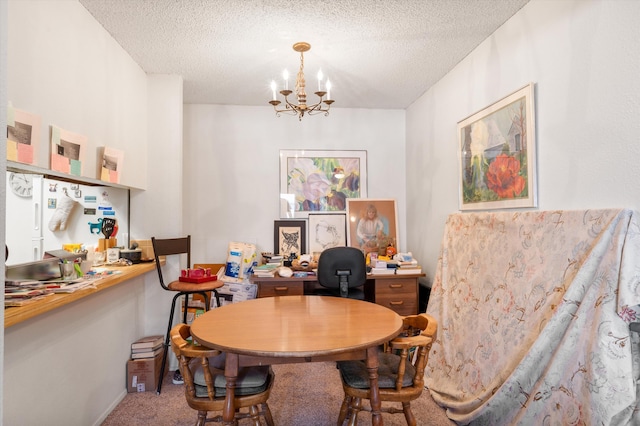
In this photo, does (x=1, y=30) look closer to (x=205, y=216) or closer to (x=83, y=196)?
(x=83, y=196)

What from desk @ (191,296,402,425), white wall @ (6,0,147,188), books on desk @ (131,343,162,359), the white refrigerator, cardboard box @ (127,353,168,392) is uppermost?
white wall @ (6,0,147,188)

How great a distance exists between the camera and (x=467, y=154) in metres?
2.78

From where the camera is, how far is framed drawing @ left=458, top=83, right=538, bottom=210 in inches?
82.3

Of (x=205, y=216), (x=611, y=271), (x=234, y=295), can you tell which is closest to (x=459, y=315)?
(x=611, y=271)

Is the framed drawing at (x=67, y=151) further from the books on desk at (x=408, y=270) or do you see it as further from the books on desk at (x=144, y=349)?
the books on desk at (x=408, y=270)

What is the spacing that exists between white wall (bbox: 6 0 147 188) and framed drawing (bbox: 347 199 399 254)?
2.20 meters

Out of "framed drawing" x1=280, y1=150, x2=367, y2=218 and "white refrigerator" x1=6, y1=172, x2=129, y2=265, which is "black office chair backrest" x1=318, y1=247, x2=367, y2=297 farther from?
"white refrigerator" x1=6, y1=172, x2=129, y2=265

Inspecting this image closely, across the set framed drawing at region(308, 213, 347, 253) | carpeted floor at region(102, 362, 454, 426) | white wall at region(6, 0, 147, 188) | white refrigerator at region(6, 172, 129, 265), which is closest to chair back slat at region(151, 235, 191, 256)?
white refrigerator at region(6, 172, 129, 265)

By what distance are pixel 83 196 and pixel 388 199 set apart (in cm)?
294

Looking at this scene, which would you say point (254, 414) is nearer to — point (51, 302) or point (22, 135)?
point (51, 302)

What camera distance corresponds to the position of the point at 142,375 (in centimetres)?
271

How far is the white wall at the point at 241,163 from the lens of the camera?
3846mm

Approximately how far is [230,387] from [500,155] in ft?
7.14

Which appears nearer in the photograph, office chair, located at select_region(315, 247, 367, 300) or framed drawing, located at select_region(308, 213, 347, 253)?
office chair, located at select_region(315, 247, 367, 300)
